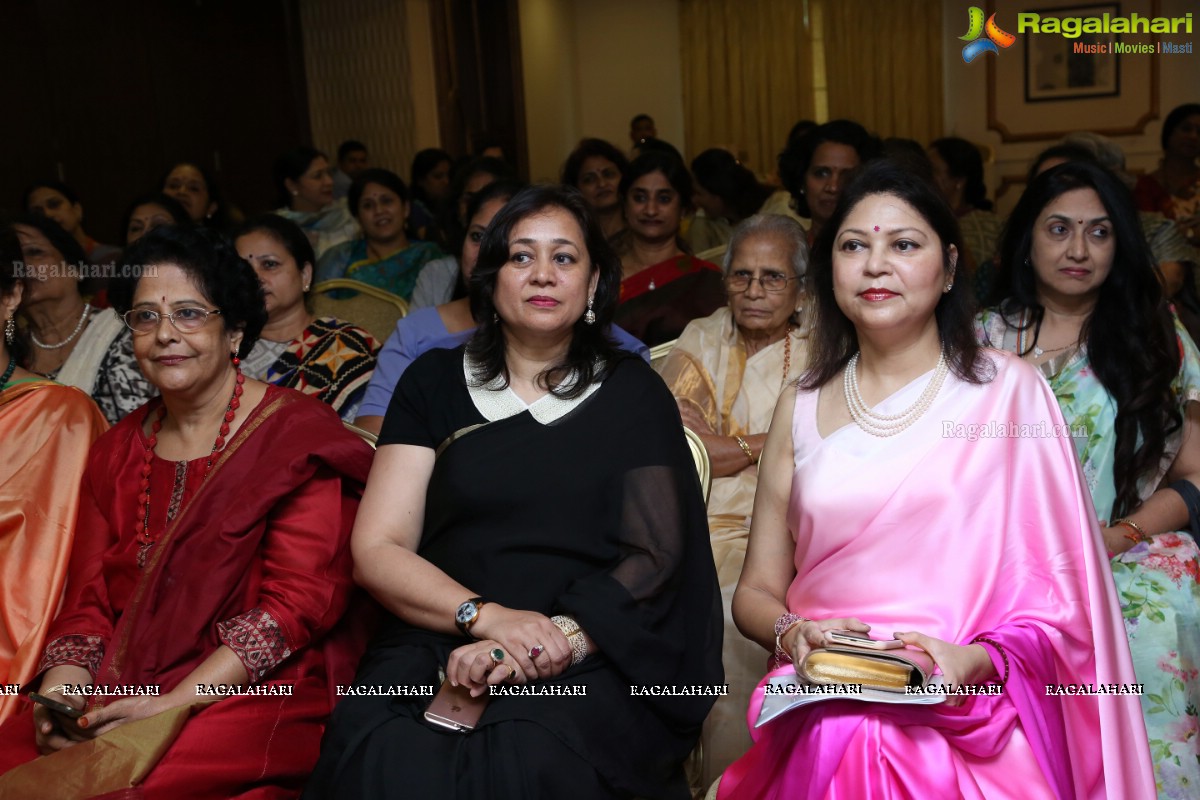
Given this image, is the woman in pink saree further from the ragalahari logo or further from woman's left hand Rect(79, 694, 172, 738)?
the ragalahari logo

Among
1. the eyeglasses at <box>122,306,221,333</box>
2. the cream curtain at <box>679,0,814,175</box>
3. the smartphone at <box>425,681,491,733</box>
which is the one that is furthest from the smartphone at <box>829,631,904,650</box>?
the cream curtain at <box>679,0,814,175</box>

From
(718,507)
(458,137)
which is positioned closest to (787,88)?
(458,137)

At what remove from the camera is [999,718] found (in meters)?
1.66

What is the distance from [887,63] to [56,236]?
27.3 feet

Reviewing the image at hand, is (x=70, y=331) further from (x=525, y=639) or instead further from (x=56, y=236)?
(x=525, y=639)

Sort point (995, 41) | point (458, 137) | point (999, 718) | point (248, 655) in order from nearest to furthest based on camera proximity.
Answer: point (999, 718) → point (248, 655) → point (458, 137) → point (995, 41)

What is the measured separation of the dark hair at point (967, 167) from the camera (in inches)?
202

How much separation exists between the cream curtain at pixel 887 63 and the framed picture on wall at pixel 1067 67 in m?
0.80

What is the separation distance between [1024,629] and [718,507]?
3.96ft

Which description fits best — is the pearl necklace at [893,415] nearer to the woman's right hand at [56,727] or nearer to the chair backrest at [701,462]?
the chair backrest at [701,462]

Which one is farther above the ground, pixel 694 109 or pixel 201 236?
pixel 694 109

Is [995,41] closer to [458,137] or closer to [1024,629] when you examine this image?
[458,137]

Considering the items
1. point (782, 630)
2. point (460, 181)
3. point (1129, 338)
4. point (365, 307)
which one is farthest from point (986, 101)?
point (782, 630)

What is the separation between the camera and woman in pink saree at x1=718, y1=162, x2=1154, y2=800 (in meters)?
1.65
